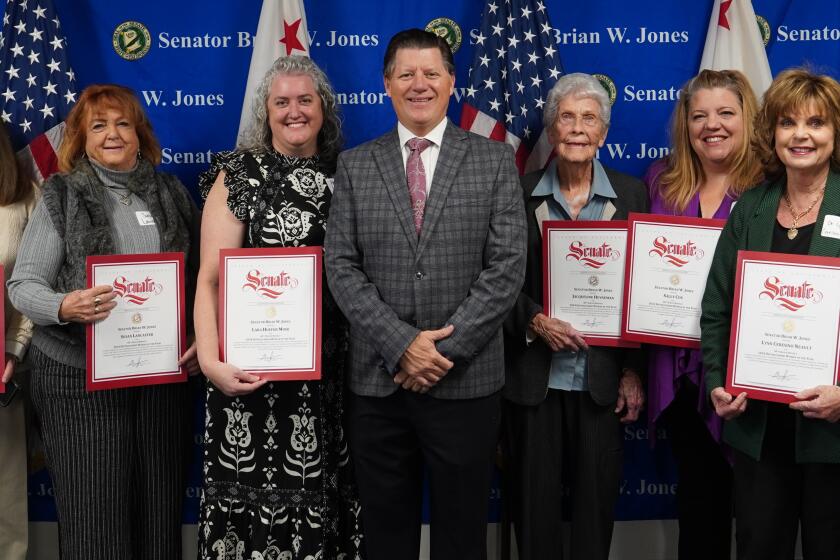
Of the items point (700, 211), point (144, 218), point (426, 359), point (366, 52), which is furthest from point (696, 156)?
point (144, 218)

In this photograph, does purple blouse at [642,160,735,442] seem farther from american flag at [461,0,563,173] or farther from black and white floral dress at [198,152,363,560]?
black and white floral dress at [198,152,363,560]

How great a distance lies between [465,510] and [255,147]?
1.39 meters

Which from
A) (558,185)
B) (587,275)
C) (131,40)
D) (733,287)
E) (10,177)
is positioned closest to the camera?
(733,287)

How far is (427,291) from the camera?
7.26ft

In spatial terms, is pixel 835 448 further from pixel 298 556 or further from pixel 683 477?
pixel 298 556

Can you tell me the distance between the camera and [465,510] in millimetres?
2340

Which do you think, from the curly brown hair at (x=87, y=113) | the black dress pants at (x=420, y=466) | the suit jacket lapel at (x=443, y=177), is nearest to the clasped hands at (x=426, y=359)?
the black dress pants at (x=420, y=466)

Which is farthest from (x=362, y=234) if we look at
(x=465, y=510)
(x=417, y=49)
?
(x=465, y=510)

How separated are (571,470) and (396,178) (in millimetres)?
1248
